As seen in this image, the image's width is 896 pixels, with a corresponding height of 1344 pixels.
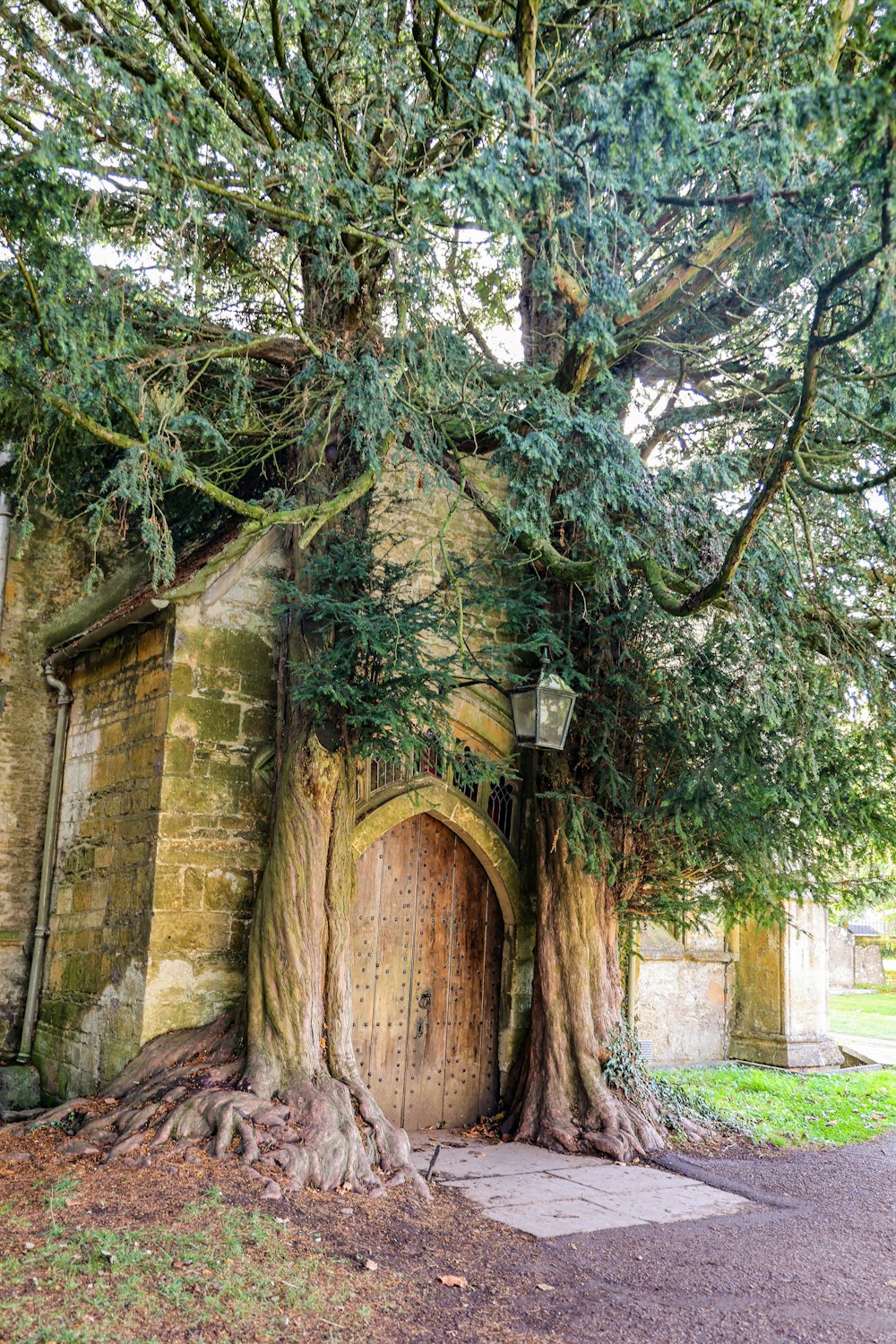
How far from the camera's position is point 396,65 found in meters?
5.04

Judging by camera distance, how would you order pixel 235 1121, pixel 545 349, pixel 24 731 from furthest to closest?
pixel 545 349, pixel 24 731, pixel 235 1121

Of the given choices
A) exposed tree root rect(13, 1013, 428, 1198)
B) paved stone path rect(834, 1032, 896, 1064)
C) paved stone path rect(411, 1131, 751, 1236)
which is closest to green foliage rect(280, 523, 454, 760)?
exposed tree root rect(13, 1013, 428, 1198)

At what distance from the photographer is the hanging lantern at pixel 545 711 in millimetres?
6539

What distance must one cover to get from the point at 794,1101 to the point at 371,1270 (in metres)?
6.18

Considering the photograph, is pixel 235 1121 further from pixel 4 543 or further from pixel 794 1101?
pixel 794 1101

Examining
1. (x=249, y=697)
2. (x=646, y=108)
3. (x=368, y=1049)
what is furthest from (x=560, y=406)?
(x=368, y=1049)

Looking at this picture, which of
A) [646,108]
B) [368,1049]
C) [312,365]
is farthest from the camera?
[368,1049]

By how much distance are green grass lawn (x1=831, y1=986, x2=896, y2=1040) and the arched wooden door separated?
9791 millimetres

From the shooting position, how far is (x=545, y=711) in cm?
655

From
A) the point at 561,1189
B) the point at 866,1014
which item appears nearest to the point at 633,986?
the point at 561,1189

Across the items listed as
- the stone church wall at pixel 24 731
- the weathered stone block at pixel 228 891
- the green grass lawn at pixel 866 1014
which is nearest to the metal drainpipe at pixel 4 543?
the stone church wall at pixel 24 731

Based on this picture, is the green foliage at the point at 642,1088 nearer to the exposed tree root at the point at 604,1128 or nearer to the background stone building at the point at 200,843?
the exposed tree root at the point at 604,1128

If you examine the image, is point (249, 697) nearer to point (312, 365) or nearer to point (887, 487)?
point (312, 365)

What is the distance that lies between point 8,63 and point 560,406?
3.28 metres
